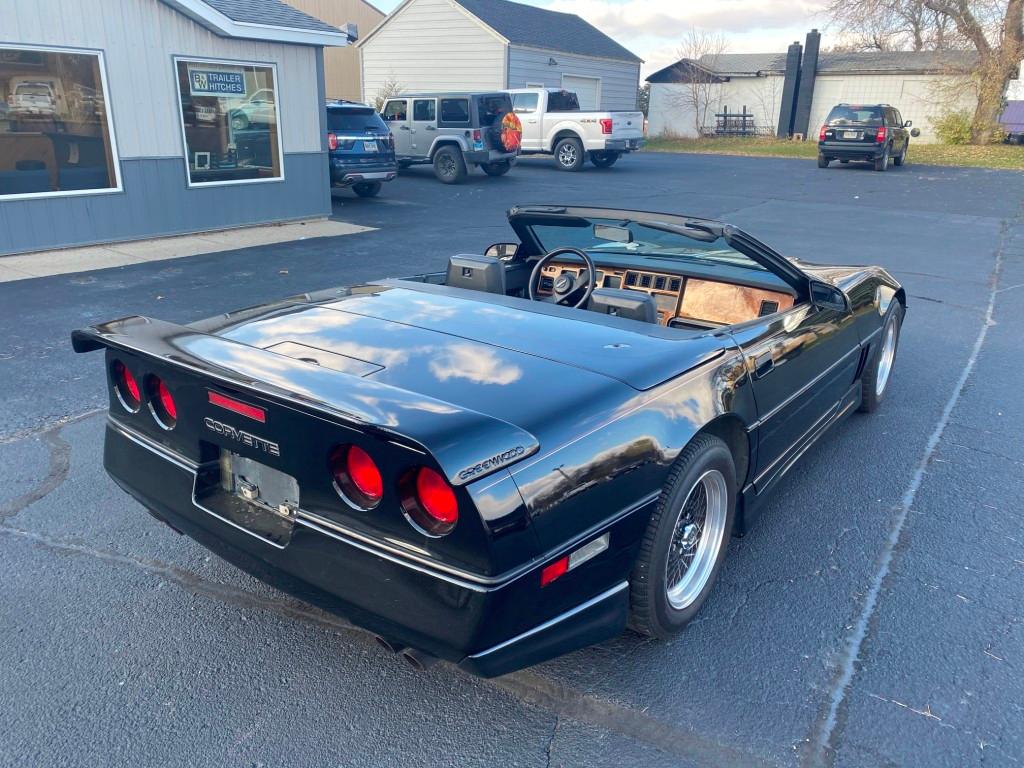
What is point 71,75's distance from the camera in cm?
962

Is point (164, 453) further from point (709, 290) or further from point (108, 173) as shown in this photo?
point (108, 173)

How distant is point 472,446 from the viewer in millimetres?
1953

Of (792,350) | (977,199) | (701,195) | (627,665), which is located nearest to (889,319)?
(792,350)

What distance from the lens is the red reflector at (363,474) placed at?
2129mm

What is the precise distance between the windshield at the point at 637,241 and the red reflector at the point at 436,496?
168 centimetres

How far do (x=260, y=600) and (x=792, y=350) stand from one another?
2311 mm

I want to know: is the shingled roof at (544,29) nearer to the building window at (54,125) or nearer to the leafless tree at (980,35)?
the leafless tree at (980,35)

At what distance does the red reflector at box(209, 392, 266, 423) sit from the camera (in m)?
2.26

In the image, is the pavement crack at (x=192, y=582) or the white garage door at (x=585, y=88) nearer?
the pavement crack at (x=192, y=582)

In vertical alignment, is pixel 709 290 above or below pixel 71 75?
below

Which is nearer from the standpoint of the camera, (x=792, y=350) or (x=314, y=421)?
(x=314, y=421)

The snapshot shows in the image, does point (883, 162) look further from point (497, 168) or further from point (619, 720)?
point (619, 720)

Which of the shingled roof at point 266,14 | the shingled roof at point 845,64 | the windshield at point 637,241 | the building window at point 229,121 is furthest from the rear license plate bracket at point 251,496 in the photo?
the shingled roof at point 845,64

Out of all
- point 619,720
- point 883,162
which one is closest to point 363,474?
point 619,720
